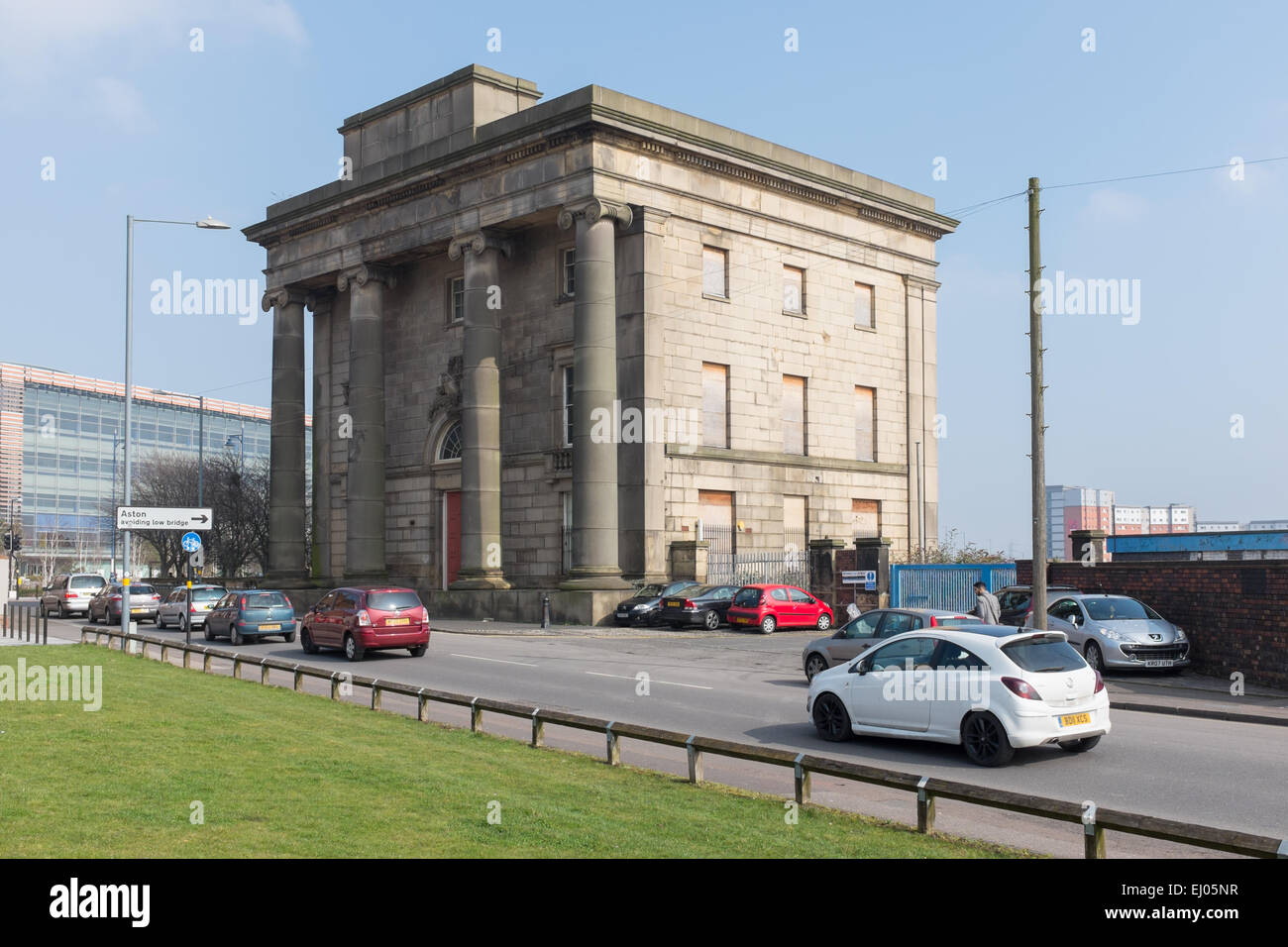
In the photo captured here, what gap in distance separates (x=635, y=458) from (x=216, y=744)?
27.7 meters

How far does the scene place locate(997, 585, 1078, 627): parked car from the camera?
25.2 m

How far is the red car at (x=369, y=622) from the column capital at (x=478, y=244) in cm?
1910

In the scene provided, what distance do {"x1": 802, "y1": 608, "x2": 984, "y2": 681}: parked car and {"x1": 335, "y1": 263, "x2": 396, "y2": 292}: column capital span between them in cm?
3205

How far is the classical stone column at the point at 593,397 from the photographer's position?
124 feet

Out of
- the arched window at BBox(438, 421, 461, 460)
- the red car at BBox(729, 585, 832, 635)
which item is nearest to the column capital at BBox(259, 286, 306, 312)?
the arched window at BBox(438, 421, 461, 460)

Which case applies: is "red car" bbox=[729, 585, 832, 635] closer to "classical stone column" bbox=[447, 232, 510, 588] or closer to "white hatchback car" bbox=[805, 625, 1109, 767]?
"classical stone column" bbox=[447, 232, 510, 588]

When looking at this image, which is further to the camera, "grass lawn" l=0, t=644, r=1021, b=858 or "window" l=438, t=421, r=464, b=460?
"window" l=438, t=421, r=464, b=460

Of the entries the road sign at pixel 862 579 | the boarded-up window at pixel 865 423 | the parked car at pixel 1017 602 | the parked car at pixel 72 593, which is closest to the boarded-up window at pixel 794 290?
the boarded-up window at pixel 865 423

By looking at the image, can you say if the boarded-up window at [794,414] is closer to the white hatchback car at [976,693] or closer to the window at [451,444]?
the window at [451,444]

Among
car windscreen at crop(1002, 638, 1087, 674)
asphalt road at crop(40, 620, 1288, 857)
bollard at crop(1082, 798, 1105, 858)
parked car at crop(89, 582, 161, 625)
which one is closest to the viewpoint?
bollard at crop(1082, 798, 1105, 858)

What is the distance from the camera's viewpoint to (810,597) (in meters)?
35.9

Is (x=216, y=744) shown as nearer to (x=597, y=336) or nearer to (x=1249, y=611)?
(x=1249, y=611)

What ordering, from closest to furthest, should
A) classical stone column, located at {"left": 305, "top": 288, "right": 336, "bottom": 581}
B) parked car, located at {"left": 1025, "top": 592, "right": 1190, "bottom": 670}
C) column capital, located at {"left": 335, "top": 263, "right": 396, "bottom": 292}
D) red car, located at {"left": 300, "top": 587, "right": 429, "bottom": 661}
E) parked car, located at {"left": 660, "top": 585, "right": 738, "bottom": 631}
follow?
parked car, located at {"left": 1025, "top": 592, "right": 1190, "bottom": 670}, red car, located at {"left": 300, "top": 587, "right": 429, "bottom": 661}, parked car, located at {"left": 660, "top": 585, "right": 738, "bottom": 631}, column capital, located at {"left": 335, "top": 263, "right": 396, "bottom": 292}, classical stone column, located at {"left": 305, "top": 288, "right": 336, "bottom": 581}

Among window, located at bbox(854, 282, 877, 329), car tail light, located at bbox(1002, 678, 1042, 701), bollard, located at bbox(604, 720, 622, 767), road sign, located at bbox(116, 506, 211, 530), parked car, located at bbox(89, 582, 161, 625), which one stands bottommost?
parked car, located at bbox(89, 582, 161, 625)
